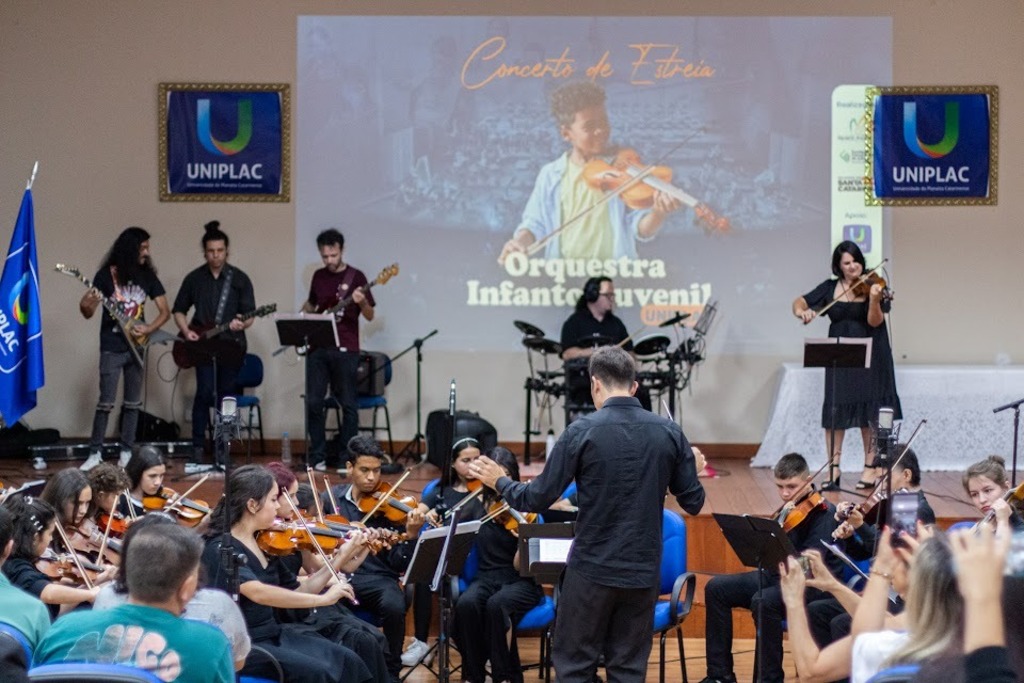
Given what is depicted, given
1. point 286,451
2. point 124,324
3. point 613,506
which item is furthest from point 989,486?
point 124,324

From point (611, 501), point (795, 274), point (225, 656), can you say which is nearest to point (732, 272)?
point (795, 274)

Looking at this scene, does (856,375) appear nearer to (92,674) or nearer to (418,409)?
(418,409)

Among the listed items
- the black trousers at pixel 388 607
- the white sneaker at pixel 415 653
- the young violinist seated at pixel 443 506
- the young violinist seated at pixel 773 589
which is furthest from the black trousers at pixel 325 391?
the young violinist seated at pixel 773 589

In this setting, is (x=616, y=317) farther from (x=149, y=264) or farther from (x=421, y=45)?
(x=149, y=264)

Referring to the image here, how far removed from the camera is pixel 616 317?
10.1 meters

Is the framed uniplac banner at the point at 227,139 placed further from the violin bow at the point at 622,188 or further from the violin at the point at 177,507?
the violin at the point at 177,507

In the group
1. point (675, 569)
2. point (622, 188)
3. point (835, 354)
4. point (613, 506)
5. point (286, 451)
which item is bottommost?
point (675, 569)

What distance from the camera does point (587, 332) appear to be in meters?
9.84

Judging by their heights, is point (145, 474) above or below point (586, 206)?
below

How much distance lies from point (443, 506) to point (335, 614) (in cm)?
91

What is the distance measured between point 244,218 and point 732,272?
3821mm

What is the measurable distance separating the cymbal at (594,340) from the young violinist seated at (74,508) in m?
4.73

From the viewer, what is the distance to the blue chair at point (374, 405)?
9.81 metres

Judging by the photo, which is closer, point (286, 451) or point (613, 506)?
point (613, 506)
